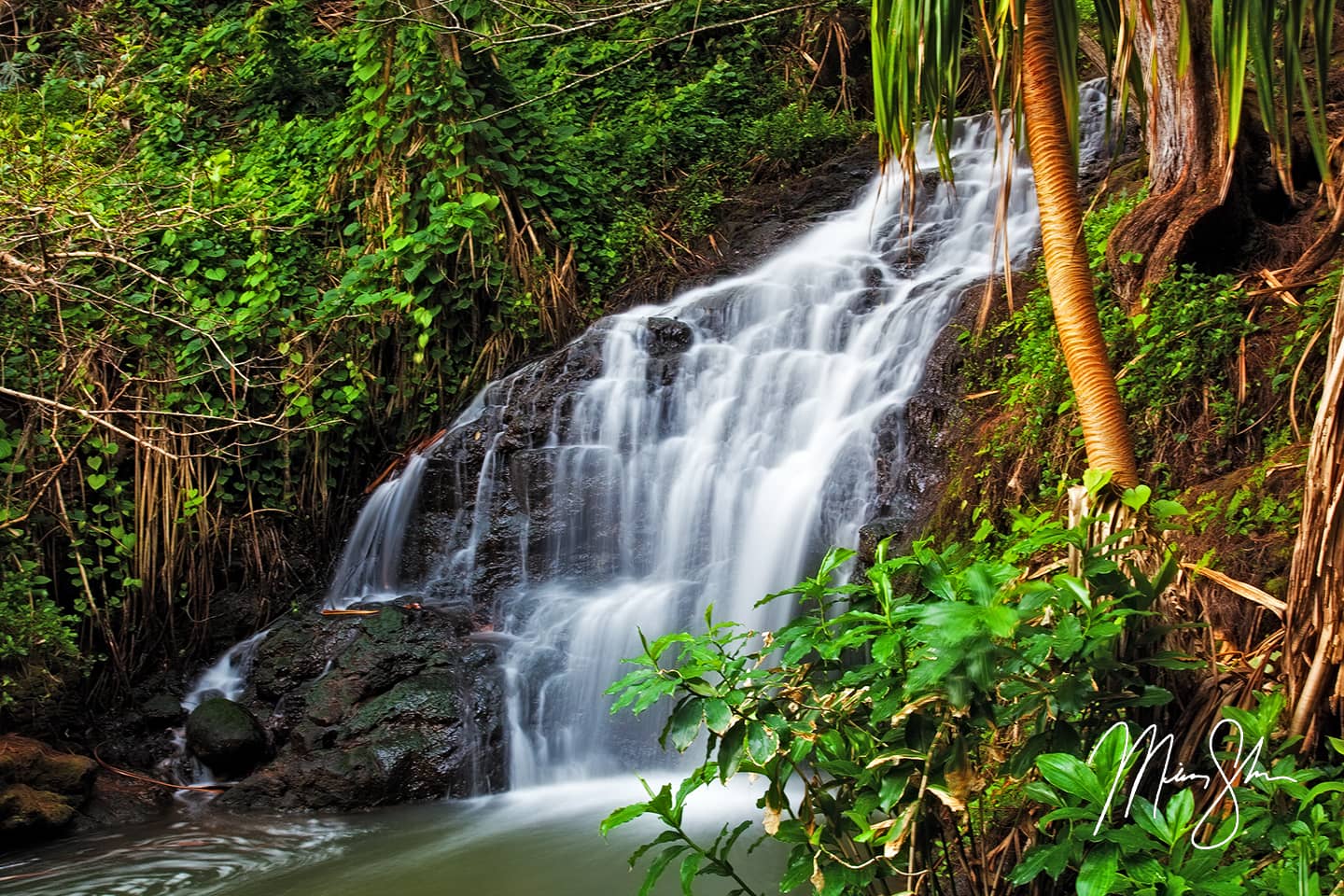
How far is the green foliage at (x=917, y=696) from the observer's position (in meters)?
2.40

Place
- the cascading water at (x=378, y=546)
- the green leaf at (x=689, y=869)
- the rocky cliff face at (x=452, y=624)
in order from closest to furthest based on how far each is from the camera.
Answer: the green leaf at (x=689, y=869) < the rocky cliff face at (x=452, y=624) < the cascading water at (x=378, y=546)

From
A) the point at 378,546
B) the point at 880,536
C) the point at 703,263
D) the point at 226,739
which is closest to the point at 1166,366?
the point at 880,536

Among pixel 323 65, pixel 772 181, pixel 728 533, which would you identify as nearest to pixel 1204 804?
pixel 728 533

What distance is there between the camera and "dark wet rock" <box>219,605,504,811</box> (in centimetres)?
598

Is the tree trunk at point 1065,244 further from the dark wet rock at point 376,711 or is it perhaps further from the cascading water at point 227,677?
the cascading water at point 227,677

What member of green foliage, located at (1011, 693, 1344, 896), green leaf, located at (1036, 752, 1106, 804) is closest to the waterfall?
green foliage, located at (1011, 693, 1344, 896)

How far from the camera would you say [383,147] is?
29.1ft

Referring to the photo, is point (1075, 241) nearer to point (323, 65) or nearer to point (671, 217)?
point (671, 217)

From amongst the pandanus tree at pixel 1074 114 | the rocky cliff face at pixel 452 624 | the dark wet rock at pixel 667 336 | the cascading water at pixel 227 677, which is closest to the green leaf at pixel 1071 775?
the pandanus tree at pixel 1074 114

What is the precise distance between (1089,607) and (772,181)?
28.4ft

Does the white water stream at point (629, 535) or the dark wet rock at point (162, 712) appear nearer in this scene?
the white water stream at point (629, 535)

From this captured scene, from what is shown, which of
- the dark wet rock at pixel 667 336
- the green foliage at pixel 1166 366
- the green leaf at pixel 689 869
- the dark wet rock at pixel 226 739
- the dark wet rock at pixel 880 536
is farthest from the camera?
the dark wet rock at pixel 667 336

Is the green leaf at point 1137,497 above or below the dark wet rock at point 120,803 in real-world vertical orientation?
above

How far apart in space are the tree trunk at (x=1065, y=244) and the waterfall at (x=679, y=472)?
3.17m
